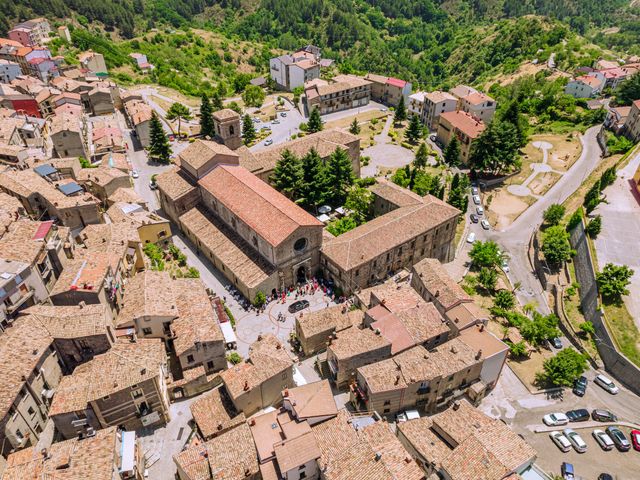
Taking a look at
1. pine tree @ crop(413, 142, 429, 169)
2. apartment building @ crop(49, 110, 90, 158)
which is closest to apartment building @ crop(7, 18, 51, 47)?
apartment building @ crop(49, 110, 90, 158)

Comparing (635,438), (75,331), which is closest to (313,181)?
(75,331)

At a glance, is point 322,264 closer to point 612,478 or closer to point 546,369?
point 546,369

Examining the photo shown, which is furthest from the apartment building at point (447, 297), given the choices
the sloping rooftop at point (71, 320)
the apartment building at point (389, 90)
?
the apartment building at point (389, 90)

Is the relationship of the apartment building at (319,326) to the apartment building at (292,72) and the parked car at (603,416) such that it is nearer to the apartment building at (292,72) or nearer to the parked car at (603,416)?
the parked car at (603,416)

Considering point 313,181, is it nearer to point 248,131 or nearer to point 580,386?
point 248,131

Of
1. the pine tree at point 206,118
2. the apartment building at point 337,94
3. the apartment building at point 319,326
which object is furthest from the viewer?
the apartment building at point 337,94

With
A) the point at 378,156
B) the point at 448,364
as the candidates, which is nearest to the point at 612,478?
the point at 448,364

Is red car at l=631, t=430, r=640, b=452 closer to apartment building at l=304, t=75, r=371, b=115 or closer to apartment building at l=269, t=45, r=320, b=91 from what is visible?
apartment building at l=304, t=75, r=371, b=115
